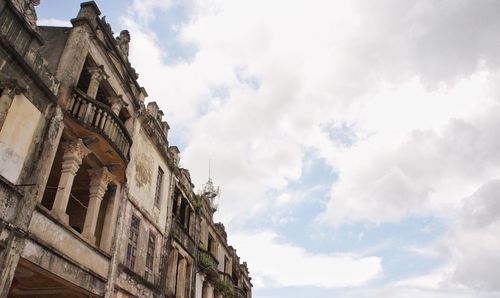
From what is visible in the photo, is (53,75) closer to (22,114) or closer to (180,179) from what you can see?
(22,114)

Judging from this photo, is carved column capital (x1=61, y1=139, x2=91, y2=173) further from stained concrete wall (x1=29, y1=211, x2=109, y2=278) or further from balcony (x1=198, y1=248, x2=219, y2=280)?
balcony (x1=198, y1=248, x2=219, y2=280)

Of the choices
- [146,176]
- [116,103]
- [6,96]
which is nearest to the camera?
[6,96]

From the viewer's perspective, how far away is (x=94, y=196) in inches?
466

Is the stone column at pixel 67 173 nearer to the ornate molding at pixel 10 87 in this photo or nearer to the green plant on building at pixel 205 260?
the ornate molding at pixel 10 87

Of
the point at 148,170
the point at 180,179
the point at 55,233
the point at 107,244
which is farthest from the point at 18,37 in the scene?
the point at 180,179

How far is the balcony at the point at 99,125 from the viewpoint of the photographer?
10945mm

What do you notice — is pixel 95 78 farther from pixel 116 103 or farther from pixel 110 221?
pixel 110 221

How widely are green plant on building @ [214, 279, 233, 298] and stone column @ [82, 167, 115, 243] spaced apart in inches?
465

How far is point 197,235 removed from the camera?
20.5m

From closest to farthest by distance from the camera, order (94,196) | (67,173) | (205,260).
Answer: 1. (67,173)
2. (94,196)
3. (205,260)

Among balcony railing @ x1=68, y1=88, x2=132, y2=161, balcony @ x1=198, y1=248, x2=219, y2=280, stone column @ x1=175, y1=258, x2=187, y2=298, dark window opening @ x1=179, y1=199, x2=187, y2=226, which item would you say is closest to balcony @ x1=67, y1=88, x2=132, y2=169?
balcony railing @ x1=68, y1=88, x2=132, y2=161

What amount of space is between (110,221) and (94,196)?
1128 millimetres

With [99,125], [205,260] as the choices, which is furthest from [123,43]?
Answer: [205,260]

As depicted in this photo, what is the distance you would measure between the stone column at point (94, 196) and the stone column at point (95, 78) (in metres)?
2.35
